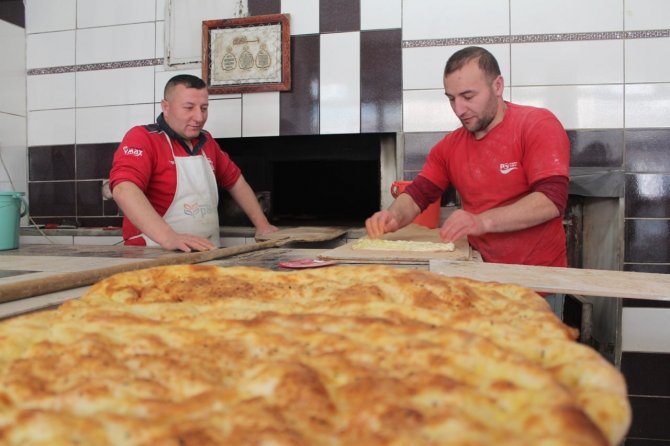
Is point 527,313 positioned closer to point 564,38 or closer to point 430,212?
point 430,212

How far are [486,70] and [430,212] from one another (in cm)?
80

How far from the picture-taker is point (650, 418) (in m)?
2.76

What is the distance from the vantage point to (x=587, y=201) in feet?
8.86

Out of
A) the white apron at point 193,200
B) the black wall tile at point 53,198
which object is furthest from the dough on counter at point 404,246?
the black wall tile at point 53,198

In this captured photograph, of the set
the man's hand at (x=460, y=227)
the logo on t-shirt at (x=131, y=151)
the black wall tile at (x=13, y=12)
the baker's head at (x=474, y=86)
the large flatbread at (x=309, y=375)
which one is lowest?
the large flatbread at (x=309, y=375)

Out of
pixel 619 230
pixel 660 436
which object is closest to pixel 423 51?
pixel 619 230

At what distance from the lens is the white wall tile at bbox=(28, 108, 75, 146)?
373 centimetres

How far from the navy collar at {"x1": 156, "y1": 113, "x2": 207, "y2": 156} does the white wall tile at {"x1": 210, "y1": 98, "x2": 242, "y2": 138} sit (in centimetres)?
45

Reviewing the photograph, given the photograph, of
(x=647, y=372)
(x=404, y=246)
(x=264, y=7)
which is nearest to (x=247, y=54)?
(x=264, y=7)

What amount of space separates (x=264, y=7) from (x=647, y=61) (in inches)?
88.6

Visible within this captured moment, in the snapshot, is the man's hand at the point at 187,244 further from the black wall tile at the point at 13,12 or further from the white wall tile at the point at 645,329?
the black wall tile at the point at 13,12

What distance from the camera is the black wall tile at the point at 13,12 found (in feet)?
11.8

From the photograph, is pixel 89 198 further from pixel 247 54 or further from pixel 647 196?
pixel 647 196

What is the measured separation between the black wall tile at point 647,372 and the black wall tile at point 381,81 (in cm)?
179
